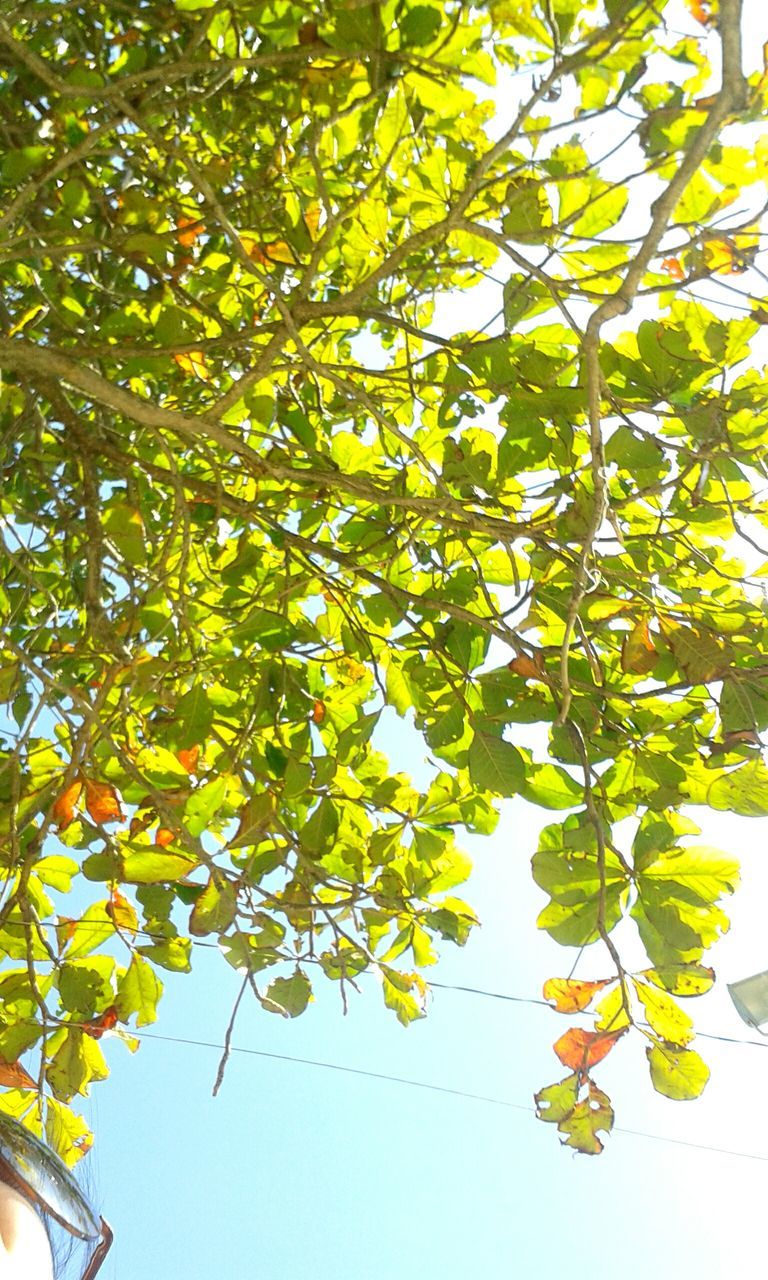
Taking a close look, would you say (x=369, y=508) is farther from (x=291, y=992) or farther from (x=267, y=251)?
(x=291, y=992)

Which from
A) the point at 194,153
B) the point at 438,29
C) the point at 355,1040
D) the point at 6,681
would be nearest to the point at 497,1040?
the point at 355,1040

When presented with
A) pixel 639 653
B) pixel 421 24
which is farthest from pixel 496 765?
pixel 421 24

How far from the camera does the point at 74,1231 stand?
102cm

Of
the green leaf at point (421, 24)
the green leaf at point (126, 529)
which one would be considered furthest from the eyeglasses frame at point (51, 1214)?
the green leaf at point (421, 24)

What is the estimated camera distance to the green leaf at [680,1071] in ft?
4.27

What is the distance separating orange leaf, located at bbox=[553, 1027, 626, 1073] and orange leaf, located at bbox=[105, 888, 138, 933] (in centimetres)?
63

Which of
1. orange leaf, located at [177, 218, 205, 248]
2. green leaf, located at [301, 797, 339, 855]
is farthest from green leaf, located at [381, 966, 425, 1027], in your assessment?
orange leaf, located at [177, 218, 205, 248]

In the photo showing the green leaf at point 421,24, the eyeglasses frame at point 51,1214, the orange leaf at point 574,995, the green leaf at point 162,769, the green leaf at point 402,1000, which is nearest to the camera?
the eyeglasses frame at point 51,1214

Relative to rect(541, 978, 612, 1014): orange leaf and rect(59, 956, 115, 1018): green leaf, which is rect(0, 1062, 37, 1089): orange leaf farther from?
rect(541, 978, 612, 1014): orange leaf

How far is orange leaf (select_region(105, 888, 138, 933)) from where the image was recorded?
154 centimetres

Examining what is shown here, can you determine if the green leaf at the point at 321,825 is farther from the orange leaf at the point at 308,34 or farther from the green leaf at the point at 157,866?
the orange leaf at the point at 308,34

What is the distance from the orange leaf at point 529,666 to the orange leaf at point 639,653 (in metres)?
0.10

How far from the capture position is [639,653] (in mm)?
1283

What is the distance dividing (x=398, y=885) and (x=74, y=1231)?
643 millimetres
